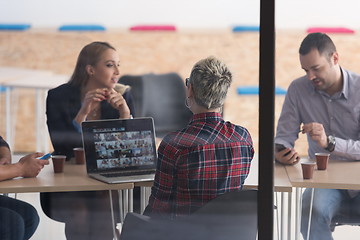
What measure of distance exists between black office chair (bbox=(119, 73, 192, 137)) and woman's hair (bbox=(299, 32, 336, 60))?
0.51m

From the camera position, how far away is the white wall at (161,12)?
2875 millimetres

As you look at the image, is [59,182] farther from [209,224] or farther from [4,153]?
[209,224]

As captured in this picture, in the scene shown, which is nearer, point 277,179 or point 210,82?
point 210,82

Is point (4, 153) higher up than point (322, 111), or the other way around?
point (322, 111)

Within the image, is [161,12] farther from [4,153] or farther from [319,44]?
[4,153]

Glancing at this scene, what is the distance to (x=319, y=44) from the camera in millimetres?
2928

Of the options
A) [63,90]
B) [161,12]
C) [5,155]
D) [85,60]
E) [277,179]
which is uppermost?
[161,12]

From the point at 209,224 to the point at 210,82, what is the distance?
0.56 m

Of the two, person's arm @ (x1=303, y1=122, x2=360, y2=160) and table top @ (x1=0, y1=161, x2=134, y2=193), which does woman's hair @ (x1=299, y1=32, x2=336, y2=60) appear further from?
table top @ (x1=0, y1=161, x2=134, y2=193)

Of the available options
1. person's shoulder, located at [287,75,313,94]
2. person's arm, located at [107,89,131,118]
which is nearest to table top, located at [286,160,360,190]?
person's shoulder, located at [287,75,313,94]

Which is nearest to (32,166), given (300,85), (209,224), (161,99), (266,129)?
(161,99)

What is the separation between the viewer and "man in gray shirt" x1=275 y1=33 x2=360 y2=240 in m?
2.90

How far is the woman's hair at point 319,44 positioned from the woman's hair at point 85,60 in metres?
0.76

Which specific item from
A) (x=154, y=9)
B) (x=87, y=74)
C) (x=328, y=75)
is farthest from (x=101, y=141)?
(x=328, y=75)
